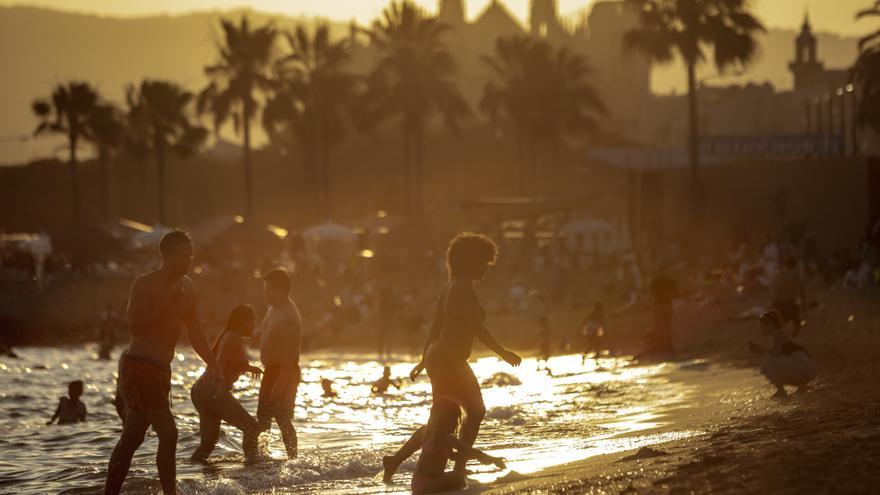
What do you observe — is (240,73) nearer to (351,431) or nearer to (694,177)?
(694,177)

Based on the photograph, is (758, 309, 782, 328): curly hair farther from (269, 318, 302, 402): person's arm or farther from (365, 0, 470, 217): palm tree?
(365, 0, 470, 217): palm tree

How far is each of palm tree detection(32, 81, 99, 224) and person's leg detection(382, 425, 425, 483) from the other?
49034 millimetres

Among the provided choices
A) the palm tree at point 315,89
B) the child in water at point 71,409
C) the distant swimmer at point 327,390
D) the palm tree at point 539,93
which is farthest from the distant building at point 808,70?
the child in water at point 71,409

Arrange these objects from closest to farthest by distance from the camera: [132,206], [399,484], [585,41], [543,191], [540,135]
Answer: [399,484] → [540,135] → [543,191] → [132,206] → [585,41]

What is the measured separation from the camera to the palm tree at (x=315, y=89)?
179ft

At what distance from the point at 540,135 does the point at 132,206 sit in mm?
39240

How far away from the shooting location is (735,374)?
15.7 metres

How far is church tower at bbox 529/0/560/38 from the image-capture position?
17000cm

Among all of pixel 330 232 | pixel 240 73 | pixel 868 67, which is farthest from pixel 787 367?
pixel 240 73

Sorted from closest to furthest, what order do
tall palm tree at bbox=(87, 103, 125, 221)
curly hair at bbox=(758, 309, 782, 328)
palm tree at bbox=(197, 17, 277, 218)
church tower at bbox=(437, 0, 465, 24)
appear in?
curly hair at bbox=(758, 309, 782, 328)
palm tree at bbox=(197, 17, 277, 218)
tall palm tree at bbox=(87, 103, 125, 221)
church tower at bbox=(437, 0, 465, 24)

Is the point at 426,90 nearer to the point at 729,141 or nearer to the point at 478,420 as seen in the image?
the point at 729,141

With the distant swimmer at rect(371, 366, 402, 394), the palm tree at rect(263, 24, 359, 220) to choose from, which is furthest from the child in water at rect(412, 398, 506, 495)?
the palm tree at rect(263, 24, 359, 220)

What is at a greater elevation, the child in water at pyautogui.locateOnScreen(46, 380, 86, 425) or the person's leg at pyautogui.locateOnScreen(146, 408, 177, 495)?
the person's leg at pyautogui.locateOnScreen(146, 408, 177, 495)

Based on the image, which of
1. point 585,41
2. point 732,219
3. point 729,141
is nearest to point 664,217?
point 732,219
